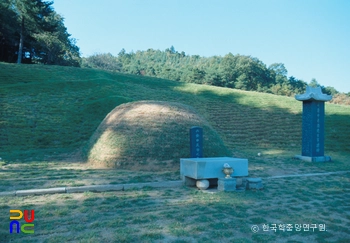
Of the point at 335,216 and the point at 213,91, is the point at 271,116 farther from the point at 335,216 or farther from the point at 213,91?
the point at 335,216

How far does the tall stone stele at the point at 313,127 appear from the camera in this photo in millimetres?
12742

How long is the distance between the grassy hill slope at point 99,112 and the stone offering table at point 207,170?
20.4 feet

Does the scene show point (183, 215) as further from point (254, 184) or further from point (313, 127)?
point (313, 127)

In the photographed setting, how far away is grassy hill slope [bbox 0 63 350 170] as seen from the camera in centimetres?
1491

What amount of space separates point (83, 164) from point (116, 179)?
3.12 meters

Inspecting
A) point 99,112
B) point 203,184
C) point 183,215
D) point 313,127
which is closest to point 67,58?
point 99,112

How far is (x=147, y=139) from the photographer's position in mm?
9852

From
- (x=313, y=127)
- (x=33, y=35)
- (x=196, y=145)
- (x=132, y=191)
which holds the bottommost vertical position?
(x=132, y=191)

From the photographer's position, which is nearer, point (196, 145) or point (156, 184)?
point (156, 184)

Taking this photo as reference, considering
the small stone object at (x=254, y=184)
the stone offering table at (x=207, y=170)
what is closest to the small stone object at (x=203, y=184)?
the stone offering table at (x=207, y=170)

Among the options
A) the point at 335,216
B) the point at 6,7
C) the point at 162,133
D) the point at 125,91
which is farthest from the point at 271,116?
the point at 6,7

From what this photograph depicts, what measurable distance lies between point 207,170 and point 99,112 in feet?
42.7

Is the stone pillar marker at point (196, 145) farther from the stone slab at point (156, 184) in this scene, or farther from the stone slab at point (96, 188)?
the stone slab at point (96, 188)

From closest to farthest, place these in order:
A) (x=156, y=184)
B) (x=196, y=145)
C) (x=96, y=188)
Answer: (x=96, y=188), (x=156, y=184), (x=196, y=145)
